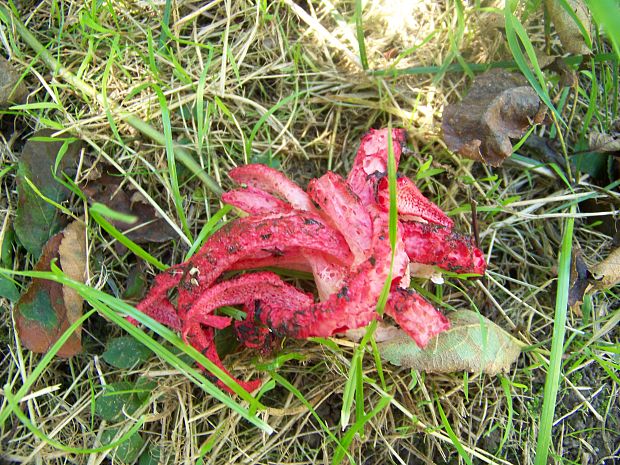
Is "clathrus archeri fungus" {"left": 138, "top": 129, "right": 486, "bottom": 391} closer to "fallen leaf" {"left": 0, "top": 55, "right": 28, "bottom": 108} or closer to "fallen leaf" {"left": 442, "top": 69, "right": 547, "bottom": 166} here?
"fallen leaf" {"left": 442, "top": 69, "right": 547, "bottom": 166}

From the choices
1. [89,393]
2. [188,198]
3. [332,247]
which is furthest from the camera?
[188,198]

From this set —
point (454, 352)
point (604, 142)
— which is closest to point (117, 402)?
point (454, 352)

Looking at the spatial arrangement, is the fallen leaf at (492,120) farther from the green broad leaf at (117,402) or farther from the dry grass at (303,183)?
the green broad leaf at (117,402)

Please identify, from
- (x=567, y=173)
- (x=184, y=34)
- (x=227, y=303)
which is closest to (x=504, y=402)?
(x=567, y=173)

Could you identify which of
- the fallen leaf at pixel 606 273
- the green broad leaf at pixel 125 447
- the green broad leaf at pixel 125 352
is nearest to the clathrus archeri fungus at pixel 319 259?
the green broad leaf at pixel 125 352

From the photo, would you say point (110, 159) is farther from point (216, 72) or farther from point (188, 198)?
point (216, 72)

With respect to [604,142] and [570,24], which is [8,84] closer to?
[570,24]
